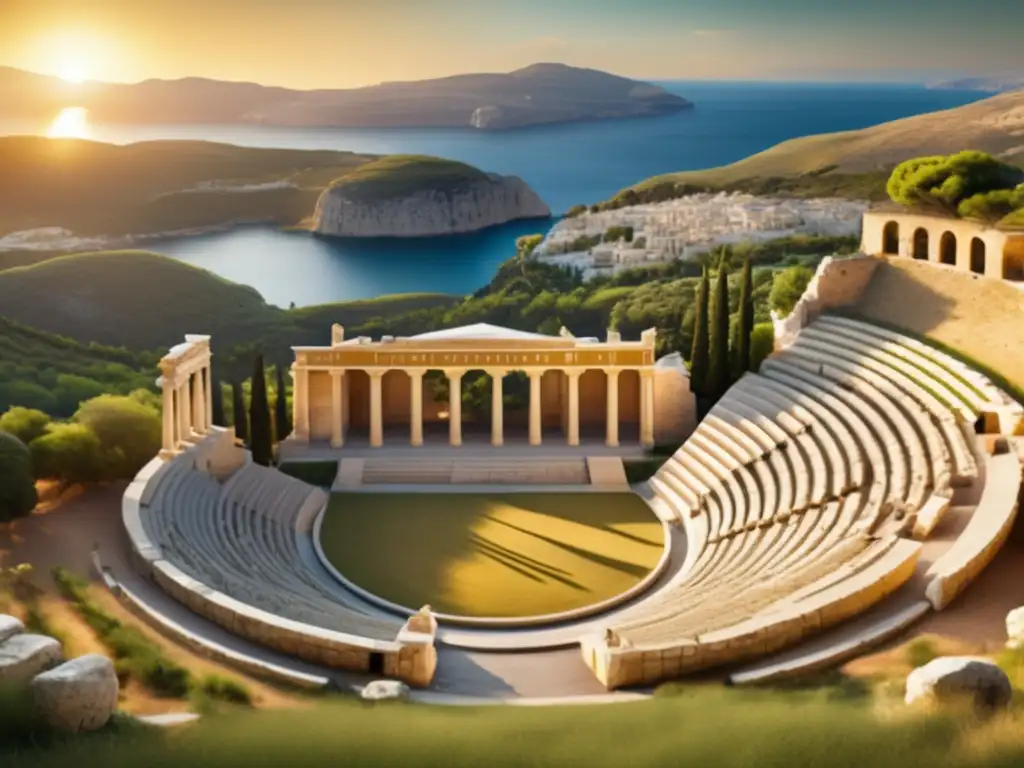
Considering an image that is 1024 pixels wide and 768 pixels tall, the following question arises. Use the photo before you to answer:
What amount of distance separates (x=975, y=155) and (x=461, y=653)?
83.4ft

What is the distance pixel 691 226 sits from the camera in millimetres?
81000

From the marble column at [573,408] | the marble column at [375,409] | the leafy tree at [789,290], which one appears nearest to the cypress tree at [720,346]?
the marble column at [573,408]

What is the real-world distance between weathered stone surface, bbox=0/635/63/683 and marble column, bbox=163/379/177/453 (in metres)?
17.4

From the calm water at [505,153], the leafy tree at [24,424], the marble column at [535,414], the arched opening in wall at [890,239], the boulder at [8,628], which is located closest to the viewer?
the boulder at [8,628]

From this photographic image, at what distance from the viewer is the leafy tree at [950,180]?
37594mm

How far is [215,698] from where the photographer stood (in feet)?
53.1

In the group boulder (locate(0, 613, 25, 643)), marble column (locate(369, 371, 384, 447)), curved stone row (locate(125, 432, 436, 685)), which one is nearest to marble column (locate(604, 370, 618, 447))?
marble column (locate(369, 371, 384, 447))

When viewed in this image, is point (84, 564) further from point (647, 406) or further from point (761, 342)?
point (761, 342)

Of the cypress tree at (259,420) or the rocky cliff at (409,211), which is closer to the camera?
the cypress tree at (259,420)

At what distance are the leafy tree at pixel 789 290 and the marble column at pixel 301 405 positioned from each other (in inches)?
658

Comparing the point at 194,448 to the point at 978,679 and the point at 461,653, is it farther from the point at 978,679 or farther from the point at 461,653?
the point at 978,679

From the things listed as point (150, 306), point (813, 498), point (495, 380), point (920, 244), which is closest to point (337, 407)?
point (495, 380)

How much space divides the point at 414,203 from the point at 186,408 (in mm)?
64313

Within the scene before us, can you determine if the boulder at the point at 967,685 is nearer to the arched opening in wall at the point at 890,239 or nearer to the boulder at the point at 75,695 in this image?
the boulder at the point at 75,695
